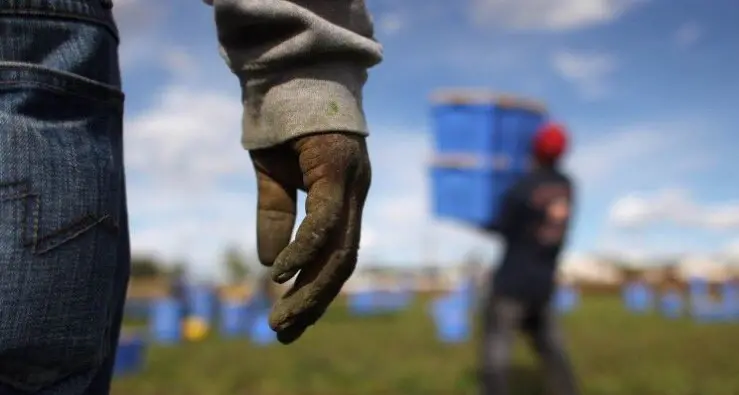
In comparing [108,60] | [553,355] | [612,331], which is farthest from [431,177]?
[108,60]

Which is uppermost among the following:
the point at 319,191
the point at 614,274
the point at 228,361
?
the point at 319,191

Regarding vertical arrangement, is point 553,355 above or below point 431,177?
below

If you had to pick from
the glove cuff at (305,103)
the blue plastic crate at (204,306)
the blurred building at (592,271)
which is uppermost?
the glove cuff at (305,103)

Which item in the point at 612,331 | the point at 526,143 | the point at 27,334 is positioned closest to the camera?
the point at 27,334

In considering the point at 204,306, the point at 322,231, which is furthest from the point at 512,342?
the point at 204,306

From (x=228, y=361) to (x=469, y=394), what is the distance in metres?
2.14

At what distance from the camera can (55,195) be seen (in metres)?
0.87

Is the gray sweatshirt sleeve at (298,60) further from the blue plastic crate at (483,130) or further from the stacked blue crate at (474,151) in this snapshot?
the blue plastic crate at (483,130)

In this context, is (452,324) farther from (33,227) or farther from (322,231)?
(33,227)

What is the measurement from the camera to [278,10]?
977 mm

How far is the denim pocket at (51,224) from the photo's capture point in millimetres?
855

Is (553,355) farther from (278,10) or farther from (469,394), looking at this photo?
(278,10)

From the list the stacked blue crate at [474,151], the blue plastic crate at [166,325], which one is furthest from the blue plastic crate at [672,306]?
the blue plastic crate at [166,325]

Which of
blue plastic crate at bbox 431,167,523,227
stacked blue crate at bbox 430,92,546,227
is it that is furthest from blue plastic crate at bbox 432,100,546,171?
blue plastic crate at bbox 431,167,523,227
